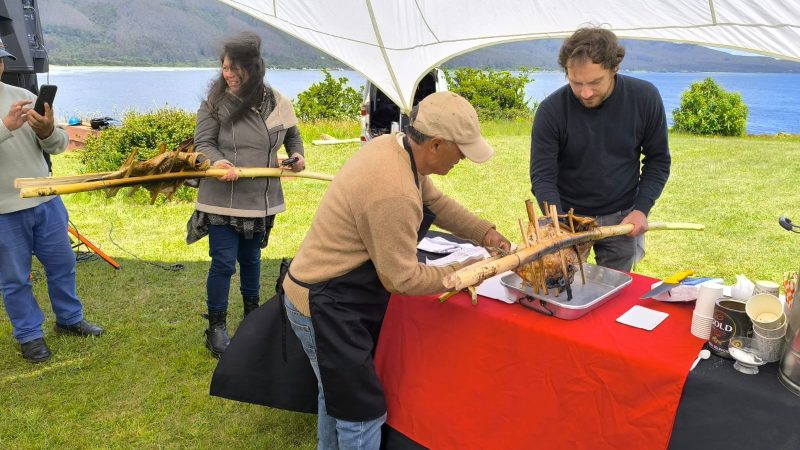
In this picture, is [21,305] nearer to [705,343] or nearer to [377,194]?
[377,194]

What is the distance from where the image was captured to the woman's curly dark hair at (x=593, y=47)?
2371 millimetres

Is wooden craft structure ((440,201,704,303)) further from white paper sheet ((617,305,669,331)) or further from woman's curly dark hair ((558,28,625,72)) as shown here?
woman's curly dark hair ((558,28,625,72))

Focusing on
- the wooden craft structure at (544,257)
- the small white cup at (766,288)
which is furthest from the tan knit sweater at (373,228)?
the small white cup at (766,288)

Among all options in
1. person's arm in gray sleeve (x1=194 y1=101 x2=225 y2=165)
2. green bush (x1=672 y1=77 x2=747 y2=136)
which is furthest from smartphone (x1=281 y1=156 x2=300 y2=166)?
green bush (x1=672 y1=77 x2=747 y2=136)

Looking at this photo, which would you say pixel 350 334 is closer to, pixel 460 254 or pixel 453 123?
pixel 453 123

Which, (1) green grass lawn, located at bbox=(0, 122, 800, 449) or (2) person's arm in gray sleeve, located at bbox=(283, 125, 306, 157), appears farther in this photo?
(2) person's arm in gray sleeve, located at bbox=(283, 125, 306, 157)

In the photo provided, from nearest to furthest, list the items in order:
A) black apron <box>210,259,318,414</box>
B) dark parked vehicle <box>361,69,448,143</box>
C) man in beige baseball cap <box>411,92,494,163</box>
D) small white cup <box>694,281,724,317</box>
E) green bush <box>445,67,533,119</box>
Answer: man in beige baseball cap <box>411,92,494,163</box> → small white cup <box>694,281,724,317</box> → black apron <box>210,259,318,414</box> → dark parked vehicle <box>361,69,448,143</box> → green bush <box>445,67,533,119</box>

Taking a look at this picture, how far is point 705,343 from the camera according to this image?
71.1 inches

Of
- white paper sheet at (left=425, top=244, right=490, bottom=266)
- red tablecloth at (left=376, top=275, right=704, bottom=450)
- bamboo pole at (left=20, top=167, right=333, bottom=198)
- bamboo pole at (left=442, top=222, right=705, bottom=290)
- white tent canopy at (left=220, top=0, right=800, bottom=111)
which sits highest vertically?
white tent canopy at (left=220, top=0, right=800, bottom=111)

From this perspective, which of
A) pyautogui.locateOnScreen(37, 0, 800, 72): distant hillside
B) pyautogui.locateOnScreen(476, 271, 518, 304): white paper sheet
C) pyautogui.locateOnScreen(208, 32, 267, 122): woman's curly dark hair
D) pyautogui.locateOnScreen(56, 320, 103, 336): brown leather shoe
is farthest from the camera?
pyautogui.locateOnScreen(37, 0, 800, 72): distant hillside

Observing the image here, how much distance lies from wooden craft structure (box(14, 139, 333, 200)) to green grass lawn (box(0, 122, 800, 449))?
124 cm

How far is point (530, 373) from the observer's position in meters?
1.92

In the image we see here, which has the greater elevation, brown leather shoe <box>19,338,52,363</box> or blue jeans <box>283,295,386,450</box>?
blue jeans <box>283,295,386,450</box>

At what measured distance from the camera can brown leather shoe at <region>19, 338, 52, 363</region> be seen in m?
3.55
